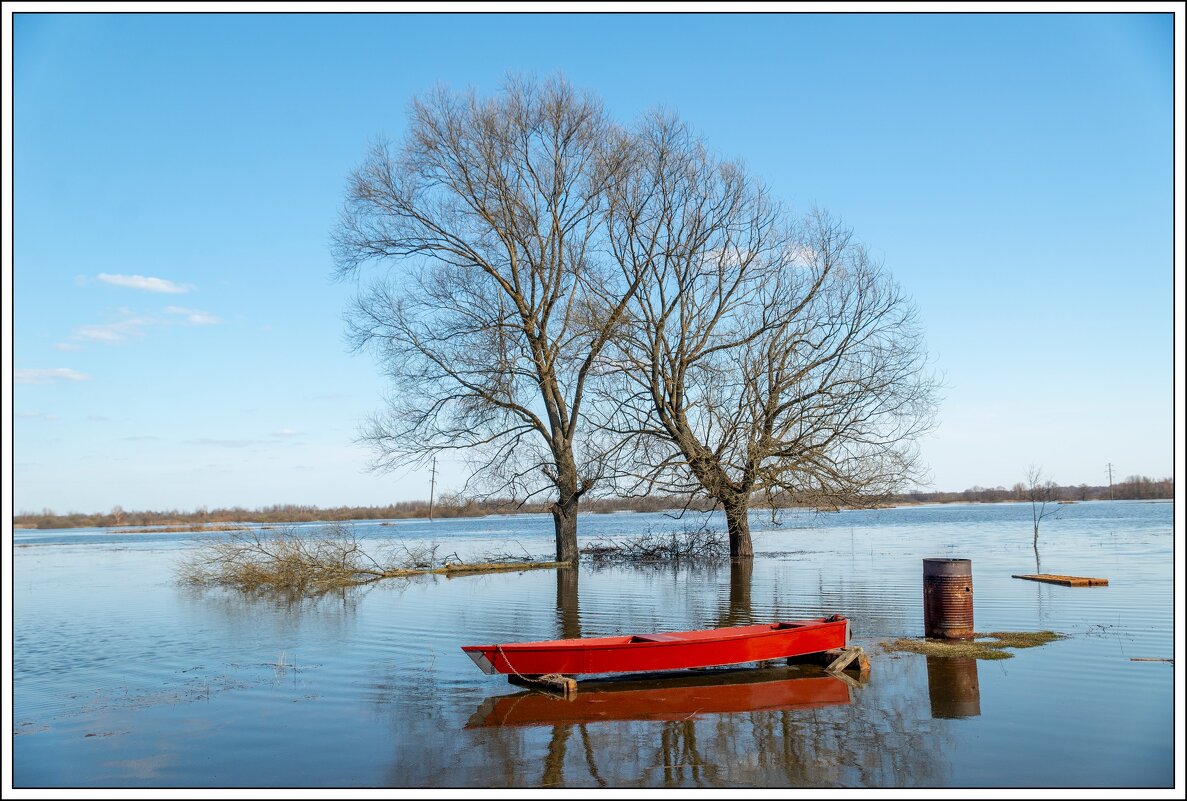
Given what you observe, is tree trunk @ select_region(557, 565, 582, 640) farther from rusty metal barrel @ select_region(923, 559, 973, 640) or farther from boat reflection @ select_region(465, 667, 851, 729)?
rusty metal barrel @ select_region(923, 559, 973, 640)

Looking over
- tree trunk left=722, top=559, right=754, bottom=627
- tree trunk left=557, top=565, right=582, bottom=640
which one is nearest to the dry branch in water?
tree trunk left=557, top=565, right=582, bottom=640

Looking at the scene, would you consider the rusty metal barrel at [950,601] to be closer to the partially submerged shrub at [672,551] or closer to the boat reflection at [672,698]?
the boat reflection at [672,698]

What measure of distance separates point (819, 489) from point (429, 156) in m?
15.1

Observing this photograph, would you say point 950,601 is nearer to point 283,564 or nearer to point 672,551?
point 283,564

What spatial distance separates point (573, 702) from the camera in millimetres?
11102

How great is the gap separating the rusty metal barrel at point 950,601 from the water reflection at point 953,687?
1327mm

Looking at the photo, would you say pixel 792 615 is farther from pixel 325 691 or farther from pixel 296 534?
pixel 296 534

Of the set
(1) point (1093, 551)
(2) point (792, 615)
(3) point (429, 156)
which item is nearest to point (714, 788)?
(2) point (792, 615)

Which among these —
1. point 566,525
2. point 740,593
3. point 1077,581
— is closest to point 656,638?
point 740,593

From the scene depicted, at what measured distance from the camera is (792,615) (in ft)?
56.0

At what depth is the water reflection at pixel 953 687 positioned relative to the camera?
9930mm

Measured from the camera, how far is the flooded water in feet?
27.3

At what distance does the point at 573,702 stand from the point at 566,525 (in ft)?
60.6

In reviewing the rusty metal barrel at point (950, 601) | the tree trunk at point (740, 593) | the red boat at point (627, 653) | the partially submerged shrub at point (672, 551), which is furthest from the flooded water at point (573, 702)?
the partially submerged shrub at point (672, 551)
